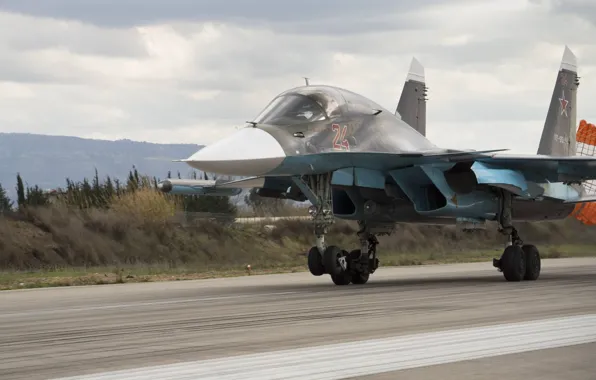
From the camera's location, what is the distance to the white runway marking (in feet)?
24.4

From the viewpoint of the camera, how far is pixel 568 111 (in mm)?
23469

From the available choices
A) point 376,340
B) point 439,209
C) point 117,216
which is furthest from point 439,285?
point 117,216

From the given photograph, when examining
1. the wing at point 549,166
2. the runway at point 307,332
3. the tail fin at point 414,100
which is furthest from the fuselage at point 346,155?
the tail fin at point 414,100

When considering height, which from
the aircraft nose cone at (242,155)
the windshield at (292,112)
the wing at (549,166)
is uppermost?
the windshield at (292,112)

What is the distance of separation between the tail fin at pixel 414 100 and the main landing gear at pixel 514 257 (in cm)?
470

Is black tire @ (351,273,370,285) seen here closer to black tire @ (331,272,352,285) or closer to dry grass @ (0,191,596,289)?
black tire @ (331,272,352,285)

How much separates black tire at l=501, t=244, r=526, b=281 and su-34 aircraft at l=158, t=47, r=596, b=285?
19 millimetres

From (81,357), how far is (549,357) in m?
3.94

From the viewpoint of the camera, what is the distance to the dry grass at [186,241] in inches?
1150

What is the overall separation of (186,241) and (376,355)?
25.8 meters

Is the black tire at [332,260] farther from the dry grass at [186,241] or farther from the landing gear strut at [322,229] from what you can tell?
the dry grass at [186,241]

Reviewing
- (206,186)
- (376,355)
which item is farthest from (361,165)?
(376,355)

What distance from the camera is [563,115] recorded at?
2327 centimetres

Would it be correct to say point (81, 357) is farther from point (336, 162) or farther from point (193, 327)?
point (336, 162)
